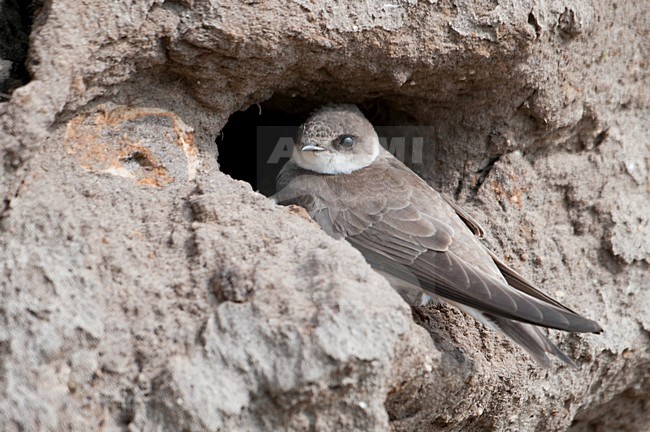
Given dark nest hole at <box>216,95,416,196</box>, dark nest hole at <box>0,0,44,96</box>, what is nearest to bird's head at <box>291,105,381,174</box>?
dark nest hole at <box>216,95,416,196</box>

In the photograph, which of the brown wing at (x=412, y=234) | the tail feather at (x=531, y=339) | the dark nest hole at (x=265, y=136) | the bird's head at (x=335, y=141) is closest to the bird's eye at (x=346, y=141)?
the bird's head at (x=335, y=141)

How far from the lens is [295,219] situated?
2.23m

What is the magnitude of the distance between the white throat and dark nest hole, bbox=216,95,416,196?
0.23 meters

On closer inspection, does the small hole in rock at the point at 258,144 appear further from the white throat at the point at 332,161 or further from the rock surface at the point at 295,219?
the white throat at the point at 332,161

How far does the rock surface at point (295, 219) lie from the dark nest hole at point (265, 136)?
0.10 ft

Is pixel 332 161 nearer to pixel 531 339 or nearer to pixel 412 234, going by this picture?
pixel 412 234

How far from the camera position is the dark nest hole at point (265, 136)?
3.13m

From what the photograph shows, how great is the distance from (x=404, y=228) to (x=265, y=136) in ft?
3.18

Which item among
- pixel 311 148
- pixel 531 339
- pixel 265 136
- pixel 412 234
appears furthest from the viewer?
pixel 265 136

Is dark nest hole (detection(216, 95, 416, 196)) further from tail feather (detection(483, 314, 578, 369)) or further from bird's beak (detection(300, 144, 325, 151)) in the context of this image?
tail feather (detection(483, 314, 578, 369))

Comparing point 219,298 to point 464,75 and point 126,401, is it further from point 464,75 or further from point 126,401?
point 464,75

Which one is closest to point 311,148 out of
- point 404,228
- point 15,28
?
point 404,228

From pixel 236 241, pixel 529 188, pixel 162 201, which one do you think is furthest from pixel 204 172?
pixel 529 188

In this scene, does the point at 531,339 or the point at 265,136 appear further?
the point at 265,136
